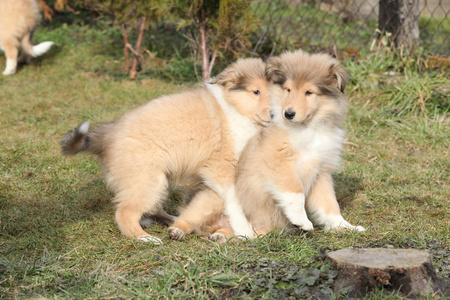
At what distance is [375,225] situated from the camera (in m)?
4.12

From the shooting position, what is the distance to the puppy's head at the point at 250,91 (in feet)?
14.1

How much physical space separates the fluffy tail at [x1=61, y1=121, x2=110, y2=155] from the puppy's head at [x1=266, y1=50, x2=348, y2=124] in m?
1.41

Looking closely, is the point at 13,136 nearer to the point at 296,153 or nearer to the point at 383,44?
the point at 296,153

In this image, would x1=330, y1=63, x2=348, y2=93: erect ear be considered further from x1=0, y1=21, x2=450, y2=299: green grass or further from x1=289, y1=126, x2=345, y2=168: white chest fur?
x1=0, y1=21, x2=450, y2=299: green grass

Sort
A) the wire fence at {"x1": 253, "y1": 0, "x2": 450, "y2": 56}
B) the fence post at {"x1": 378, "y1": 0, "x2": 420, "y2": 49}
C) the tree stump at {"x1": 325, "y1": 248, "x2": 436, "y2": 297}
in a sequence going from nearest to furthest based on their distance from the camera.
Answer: the tree stump at {"x1": 325, "y1": 248, "x2": 436, "y2": 297} < the fence post at {"x1": 378, "y1": 0, "x2": 420, "y2": 49} < the wire fence at {"x1": 253, "y1": 0, "x2": 450, "y2": 56}

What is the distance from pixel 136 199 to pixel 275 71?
4.51 feet

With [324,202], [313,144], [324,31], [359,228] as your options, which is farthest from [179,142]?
[324,31]

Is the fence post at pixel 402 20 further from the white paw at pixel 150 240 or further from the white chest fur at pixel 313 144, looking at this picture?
the white paw at pixel 150 240

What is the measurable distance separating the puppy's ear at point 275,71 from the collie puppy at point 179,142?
11.4 inches

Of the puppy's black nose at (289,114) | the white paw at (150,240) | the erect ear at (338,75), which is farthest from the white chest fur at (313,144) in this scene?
the white paw at (150,240)

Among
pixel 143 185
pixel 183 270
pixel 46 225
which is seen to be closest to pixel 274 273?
pixel 183 270

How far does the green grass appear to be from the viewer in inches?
117

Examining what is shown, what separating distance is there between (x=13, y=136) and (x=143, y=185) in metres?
2.95

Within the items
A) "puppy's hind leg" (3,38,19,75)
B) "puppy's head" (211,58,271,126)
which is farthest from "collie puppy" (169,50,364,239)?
"puppy's hind leg" (3,38,19,75)
